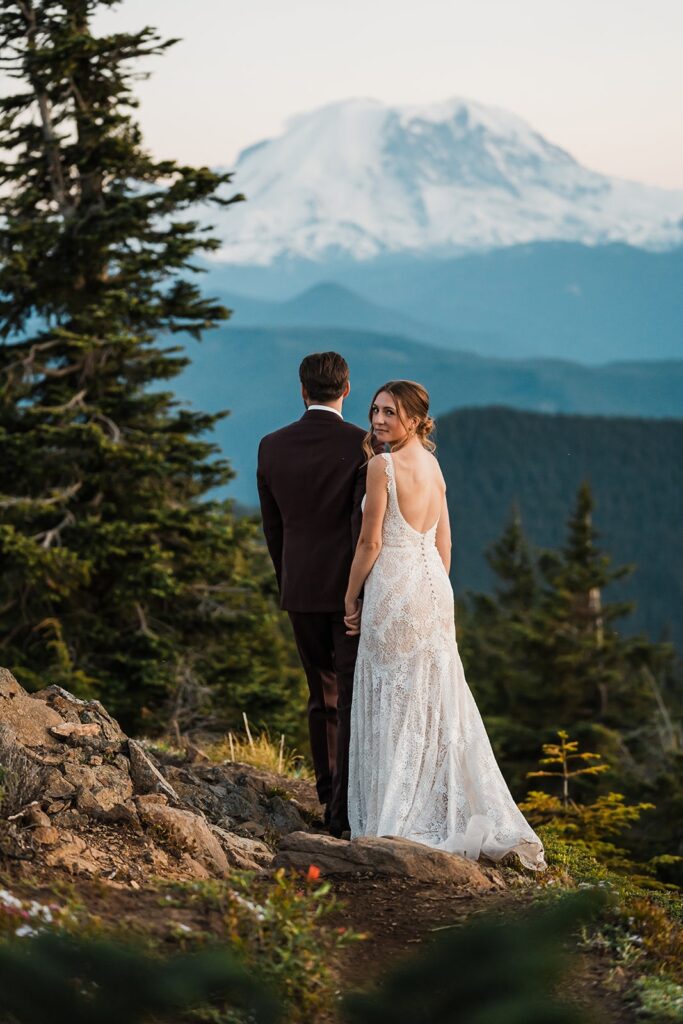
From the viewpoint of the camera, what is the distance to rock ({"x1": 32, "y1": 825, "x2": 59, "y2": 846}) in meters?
4.99

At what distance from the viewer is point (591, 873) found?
22.0 ft

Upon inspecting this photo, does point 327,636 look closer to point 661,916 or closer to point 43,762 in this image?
point 43,762

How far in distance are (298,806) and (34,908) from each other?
9.83 ft

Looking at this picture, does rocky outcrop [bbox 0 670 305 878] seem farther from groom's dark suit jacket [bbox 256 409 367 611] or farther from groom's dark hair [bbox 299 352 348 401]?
groom's dark hair [bbox 299 352 348 401]

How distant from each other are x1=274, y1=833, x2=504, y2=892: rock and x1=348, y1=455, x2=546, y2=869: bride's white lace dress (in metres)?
0.51

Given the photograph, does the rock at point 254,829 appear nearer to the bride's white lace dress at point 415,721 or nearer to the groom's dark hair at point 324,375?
the bride's white lace dress at point 415,721

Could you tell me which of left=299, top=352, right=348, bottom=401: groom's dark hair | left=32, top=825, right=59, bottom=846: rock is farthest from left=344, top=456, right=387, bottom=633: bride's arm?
left=32, top=825, right=59, bottom=846: rock

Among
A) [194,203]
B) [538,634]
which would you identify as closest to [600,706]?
[538,634]

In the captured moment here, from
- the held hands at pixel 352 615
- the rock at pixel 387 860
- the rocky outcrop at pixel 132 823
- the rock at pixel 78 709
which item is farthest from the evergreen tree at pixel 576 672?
the rock at pixel 387 860

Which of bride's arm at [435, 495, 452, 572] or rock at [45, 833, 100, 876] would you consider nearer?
rock at [45, 833, 100, 876]

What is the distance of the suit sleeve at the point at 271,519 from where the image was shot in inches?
246

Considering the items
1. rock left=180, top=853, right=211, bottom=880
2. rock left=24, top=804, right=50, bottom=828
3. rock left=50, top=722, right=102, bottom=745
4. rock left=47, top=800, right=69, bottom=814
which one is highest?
rock left=50, top=722, right=102, bottom=745

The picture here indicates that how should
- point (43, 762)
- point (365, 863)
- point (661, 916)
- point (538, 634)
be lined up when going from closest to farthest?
point (661, 916) → point (365, 863) → point (43, 762) → point (538, 634)

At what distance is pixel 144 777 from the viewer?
20.5ft
